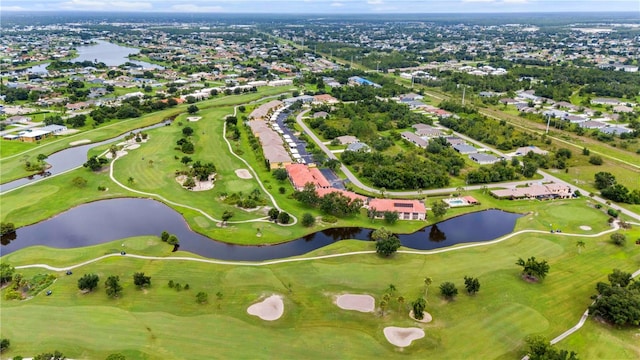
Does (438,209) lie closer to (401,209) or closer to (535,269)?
(401,209)

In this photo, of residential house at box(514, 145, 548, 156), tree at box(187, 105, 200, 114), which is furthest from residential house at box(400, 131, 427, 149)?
tree at box(187, 105, 200, 114)

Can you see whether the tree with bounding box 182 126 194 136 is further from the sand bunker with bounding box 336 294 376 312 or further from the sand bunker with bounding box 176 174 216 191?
the sand bunker with bounding box 336 294 376 312

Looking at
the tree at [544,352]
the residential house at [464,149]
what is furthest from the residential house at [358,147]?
the tree at [544,352]

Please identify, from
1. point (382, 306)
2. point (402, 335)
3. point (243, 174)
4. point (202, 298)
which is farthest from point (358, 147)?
point (402, 335)

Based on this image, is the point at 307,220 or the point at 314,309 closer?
the point at 314,309

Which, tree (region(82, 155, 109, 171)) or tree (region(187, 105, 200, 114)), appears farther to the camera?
tree (region(187, 105, 200, 114))

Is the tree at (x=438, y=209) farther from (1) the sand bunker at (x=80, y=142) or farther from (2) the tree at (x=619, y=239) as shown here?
(1) the sand bunker at (x=80, y=142)

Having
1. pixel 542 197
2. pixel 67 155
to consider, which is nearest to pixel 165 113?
pixel 67 155
